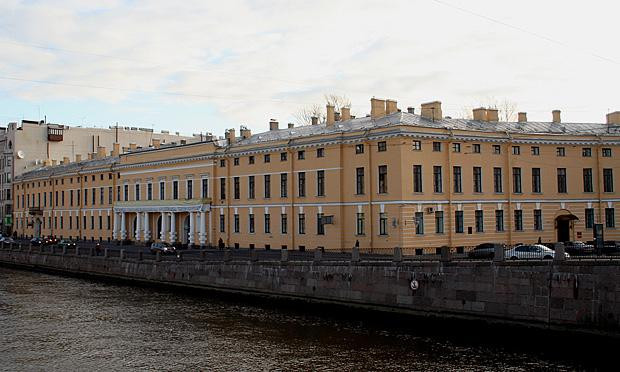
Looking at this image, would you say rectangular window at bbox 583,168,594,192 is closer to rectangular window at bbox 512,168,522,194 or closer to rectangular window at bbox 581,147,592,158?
rectangular window at bbox 581,147,592,158

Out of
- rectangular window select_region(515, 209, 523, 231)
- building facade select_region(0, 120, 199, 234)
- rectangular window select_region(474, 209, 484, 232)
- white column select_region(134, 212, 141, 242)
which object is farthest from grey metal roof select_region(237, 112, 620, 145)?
building facade select_region(0, 120, 199, 234)

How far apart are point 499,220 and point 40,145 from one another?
65.6m

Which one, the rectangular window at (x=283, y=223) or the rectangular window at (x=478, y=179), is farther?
the rectangular window at (x=283, y=223)

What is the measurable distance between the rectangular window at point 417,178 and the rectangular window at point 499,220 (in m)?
6.61

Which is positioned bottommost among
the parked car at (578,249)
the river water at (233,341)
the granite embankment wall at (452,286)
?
the river water at (233,341)

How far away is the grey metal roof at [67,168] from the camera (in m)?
70.2

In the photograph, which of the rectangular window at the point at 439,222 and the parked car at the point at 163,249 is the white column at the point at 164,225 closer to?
the parked car at the point at 163,249

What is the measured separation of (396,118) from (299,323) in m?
19.8

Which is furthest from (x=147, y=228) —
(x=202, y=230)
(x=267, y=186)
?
(x=267, y=186)

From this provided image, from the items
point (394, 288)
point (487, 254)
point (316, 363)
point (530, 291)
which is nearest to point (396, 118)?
point (487, 254)

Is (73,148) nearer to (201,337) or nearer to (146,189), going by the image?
(146,189)

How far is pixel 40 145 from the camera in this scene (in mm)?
88062

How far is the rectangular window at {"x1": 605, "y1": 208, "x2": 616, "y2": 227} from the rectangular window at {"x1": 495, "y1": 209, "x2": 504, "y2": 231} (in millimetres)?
8305

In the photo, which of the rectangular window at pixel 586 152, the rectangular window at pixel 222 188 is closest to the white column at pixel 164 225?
the rectangular window at pixel 222 188
